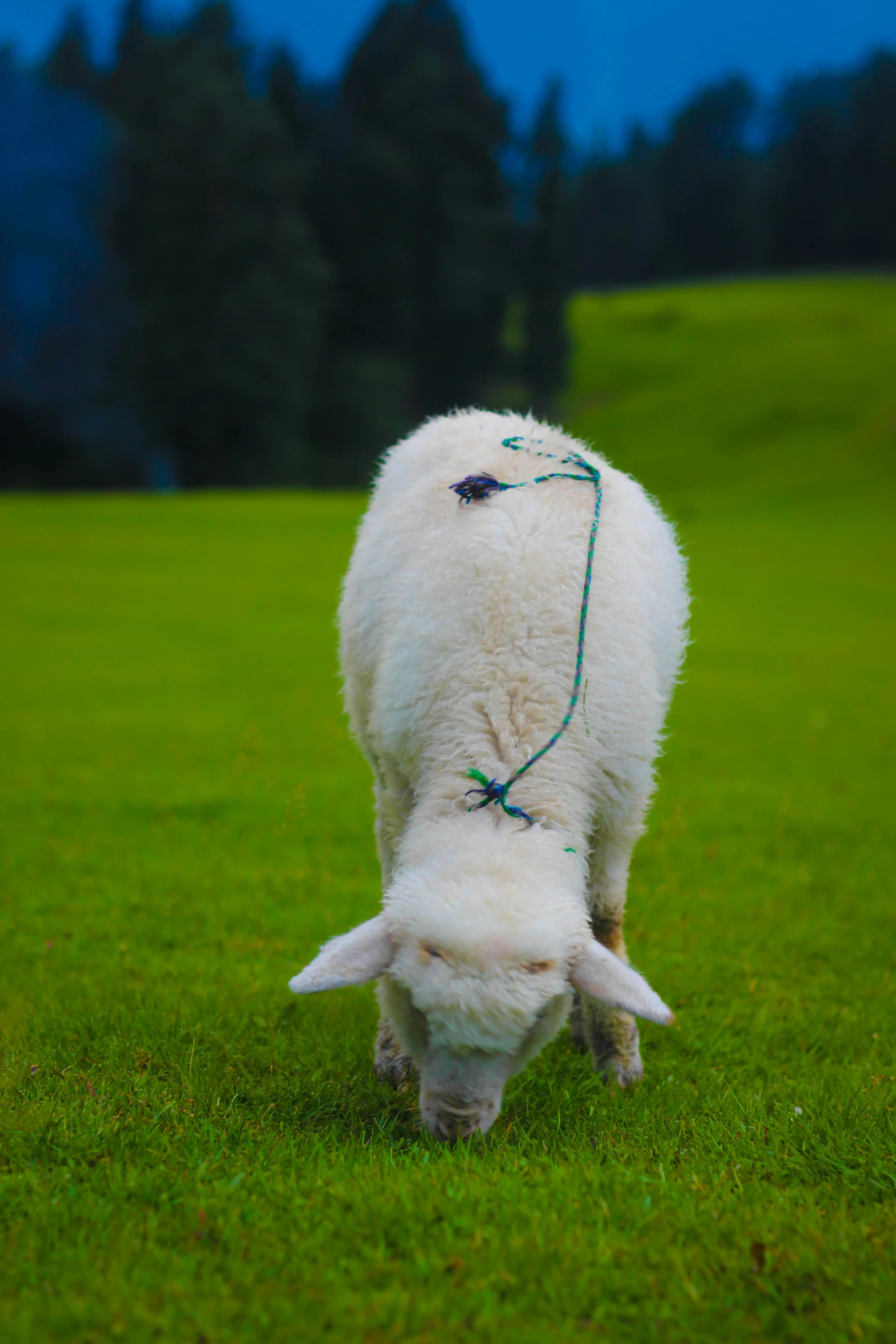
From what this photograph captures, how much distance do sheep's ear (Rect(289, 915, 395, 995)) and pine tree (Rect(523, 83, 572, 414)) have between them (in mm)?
47077

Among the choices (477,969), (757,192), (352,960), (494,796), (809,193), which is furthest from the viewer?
(757,192)

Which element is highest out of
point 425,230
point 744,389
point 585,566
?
point 425,230

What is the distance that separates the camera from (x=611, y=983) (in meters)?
3.21

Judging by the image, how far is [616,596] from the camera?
3.94 metres

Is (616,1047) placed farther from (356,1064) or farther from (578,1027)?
(356,1064)

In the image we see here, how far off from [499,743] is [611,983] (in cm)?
80

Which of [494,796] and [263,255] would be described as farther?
[263,255]

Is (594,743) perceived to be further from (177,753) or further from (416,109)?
(416,109)

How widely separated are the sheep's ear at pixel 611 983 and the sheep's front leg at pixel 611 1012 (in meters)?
0.84

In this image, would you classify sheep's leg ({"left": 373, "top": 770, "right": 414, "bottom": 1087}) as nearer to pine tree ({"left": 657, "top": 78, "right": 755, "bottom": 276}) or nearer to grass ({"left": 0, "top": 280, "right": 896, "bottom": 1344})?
grass ({"left": 0, "top": 280, "right": 896, "bottom": 1344})

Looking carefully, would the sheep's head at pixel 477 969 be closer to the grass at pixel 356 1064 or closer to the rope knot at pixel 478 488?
the grass at pixel 356 1064

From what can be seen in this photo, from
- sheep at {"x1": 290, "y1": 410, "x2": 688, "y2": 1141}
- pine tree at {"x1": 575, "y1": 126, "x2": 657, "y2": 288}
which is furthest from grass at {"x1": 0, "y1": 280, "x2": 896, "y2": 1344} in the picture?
pine tree at {"x1": 575, "y1": 126, "x2": 657, "y2": 288}

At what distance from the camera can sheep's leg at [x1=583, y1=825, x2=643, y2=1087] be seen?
4.12 metres

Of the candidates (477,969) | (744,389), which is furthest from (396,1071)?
(744,389)
